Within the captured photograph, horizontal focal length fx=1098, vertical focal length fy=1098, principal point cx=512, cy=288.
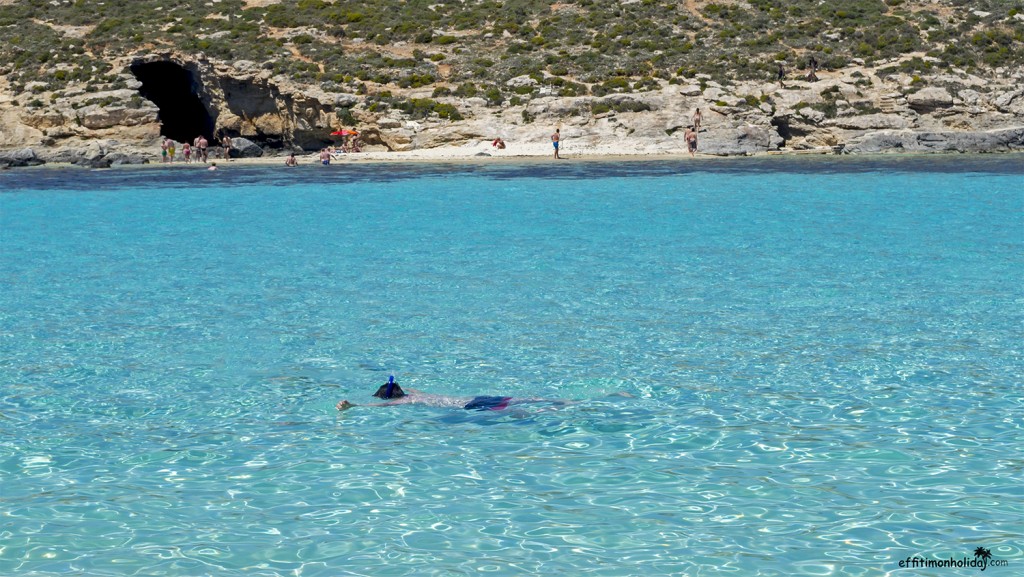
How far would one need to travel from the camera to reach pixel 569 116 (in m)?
47.6

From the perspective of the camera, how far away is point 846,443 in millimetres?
8438

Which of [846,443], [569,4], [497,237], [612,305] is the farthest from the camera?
[569,4]

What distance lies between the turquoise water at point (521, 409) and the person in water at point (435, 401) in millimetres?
228

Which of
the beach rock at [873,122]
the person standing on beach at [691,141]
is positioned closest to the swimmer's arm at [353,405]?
the person standing on beach at [691,141]

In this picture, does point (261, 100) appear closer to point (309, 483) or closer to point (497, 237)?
point (497, 237)

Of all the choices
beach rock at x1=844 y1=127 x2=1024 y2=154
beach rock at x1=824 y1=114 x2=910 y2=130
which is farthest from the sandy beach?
beach rock at x1=824 y1=114 x2=910 y2=130

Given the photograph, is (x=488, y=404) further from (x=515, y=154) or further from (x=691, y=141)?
(x=515, y=154)

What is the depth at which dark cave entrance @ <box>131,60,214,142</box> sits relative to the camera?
5625 centimetres

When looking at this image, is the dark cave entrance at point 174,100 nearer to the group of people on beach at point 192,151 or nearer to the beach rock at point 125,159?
the group of people on beach at point 192,151

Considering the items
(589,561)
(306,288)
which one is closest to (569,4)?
(306,288)

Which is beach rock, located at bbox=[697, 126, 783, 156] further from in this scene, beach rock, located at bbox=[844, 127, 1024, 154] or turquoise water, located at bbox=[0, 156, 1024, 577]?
turquoise water, located at bbox=[0, 156, 1024, 577]

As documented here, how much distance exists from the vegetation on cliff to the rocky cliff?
155 cm

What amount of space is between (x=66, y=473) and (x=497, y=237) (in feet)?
46.8

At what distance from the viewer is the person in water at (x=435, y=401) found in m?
9.62
